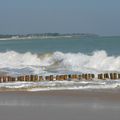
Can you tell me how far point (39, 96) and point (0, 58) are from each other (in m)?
22.4

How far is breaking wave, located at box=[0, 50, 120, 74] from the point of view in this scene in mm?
26969

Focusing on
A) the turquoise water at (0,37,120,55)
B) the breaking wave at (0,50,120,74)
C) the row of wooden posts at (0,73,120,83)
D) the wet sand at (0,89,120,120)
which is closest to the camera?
the wet sand at (0,89,120,120)

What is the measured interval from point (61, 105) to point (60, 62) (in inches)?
784

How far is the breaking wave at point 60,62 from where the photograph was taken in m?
27.0

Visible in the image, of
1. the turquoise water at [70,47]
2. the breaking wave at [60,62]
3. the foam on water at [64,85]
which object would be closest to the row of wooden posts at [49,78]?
the foam on water at [64,85]

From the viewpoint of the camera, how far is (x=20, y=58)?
3650 centimetres

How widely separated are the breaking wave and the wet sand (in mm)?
11183

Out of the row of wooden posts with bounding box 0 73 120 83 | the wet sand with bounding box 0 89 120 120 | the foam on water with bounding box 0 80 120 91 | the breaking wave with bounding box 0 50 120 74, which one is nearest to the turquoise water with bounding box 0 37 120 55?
the breaking wave with bounding box 0 50 120 74

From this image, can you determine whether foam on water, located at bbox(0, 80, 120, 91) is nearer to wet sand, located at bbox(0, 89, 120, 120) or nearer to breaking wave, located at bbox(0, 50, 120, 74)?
wet sand, located at bbox(0, 89, 120, 120)

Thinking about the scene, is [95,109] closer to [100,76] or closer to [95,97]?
[95,97]

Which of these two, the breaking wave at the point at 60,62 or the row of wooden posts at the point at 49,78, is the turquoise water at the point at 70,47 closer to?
the breaking wave at the point at 60,62

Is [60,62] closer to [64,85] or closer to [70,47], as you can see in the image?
[64,85]

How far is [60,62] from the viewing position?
3206cm

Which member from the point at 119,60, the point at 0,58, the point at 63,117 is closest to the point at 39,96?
the point at 63,117
